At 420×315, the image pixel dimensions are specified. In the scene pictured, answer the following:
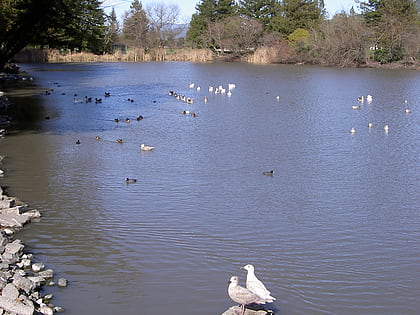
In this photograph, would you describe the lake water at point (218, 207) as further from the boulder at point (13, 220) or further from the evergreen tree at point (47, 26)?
the evergreen tree at point (47, 26)

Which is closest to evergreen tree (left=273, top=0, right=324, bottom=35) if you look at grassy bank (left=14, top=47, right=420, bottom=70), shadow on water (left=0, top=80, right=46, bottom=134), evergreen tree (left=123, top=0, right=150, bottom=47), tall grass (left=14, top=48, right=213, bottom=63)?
grassy bank (left=14, top=47, right=420, bottom=70)

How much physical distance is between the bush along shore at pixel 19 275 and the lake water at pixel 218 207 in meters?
0.21

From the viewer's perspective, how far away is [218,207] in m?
9.72

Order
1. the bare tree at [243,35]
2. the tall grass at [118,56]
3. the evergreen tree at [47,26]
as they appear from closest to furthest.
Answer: the evergreen tree at [47,26] < the tall grass at [118,56] < the bare tree at [243,35]

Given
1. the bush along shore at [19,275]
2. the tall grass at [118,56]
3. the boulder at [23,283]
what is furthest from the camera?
the tall grass at [118,56]

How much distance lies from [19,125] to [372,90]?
20147mm

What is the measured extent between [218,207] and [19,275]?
4294mm

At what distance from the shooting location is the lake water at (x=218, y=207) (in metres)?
6.65

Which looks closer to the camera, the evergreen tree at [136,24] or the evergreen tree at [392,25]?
the evergreen tree at [392,25]

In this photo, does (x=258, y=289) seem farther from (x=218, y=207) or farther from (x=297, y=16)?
(x=297, y=16)

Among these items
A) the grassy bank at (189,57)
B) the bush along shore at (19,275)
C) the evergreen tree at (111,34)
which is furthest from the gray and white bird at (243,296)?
the evergreen tree at (111,34)

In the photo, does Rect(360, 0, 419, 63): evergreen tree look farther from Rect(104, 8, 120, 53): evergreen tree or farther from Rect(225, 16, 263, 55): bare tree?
Rect(104, 8, 120, 53): evergreen tree

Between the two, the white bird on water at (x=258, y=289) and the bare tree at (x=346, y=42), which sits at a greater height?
the bare tree at (x=346, y=42)

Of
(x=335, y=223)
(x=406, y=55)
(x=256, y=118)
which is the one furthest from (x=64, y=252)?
(x=406, y=55)
